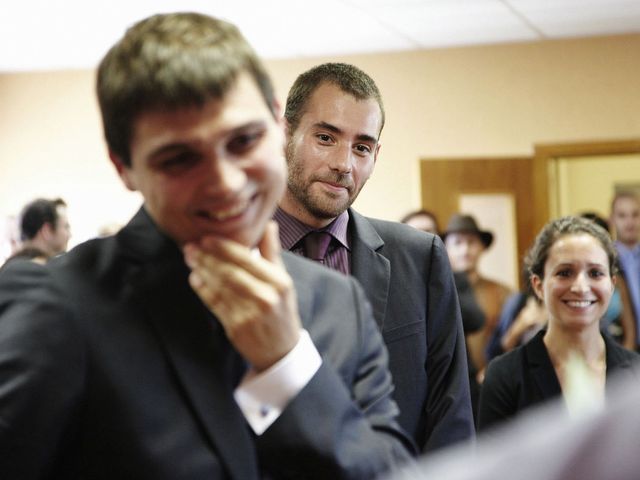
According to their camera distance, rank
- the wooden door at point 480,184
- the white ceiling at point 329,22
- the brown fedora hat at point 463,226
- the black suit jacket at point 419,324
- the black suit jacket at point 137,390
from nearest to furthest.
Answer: the black suit jacket at point 137,390, the black suit jacket at point 419,324, the brown fedora hat at point 463,226, the white ceiling at point 329,22, the wooden door at point 480,184

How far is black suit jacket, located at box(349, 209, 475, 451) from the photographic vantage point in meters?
2.11

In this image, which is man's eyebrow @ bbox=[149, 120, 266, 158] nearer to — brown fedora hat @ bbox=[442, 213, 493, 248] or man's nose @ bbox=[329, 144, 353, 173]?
man's nose @ bbox=[329, 144, 353, 173]

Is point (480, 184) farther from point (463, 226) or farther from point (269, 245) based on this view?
point (269, 245)

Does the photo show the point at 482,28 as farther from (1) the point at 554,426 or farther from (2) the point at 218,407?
(1) the point at 554,426

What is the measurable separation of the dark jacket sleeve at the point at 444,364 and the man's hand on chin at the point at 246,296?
43.1 inches

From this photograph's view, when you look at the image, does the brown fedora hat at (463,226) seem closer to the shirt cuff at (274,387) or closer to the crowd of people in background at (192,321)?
the crowd of people in background at (192,321)

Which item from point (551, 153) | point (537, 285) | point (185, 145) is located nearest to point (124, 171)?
point (185, 145)

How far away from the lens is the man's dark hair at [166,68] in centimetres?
105

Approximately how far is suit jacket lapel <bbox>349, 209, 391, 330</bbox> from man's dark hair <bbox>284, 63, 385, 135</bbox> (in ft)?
0.87

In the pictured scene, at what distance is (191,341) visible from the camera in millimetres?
1109

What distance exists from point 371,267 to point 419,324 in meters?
0.15

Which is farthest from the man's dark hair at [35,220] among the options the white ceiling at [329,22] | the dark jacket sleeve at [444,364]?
the dark jacket sleeve at [444,364]

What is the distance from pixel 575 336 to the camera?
300 cm

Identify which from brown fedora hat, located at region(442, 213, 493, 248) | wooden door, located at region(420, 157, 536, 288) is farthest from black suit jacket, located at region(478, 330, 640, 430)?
wooden door, located at region(420, 157, 536, 288)
